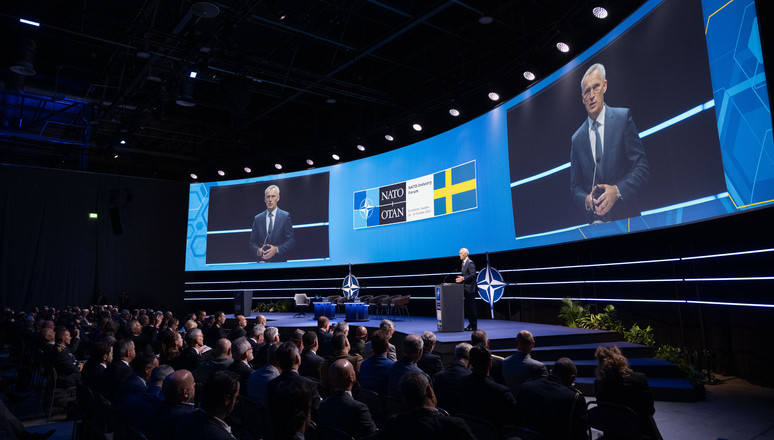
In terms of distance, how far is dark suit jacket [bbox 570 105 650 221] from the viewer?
6.25 meters

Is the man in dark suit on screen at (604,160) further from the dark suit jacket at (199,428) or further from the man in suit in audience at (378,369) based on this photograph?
the dark suit jacket at (199,428)

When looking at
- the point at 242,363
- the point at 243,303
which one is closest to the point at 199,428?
the point at 242,363

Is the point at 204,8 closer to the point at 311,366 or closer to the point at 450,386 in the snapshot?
the point at 311,366

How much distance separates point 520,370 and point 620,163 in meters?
3.99

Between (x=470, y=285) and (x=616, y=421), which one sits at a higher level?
(x=470, y=285)

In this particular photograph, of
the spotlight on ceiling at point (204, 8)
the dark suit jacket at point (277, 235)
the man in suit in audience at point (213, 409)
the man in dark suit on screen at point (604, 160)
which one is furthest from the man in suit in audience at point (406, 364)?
the dark suit jacket at point (277, 235)

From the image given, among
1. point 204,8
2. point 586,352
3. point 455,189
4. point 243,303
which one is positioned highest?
point 204,8

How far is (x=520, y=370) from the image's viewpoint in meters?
3.81

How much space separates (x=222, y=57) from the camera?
985cm

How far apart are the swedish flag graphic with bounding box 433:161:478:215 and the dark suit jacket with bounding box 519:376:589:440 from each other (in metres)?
7.43

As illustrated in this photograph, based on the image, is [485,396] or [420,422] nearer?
[420,422]

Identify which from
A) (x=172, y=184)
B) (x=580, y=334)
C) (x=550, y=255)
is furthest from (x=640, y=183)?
(x=172, y=184)

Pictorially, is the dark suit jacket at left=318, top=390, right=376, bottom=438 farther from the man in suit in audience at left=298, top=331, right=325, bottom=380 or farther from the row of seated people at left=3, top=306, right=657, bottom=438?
the man in suit in audience at left=298, top=331, right=325, bottom=380

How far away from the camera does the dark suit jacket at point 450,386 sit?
3.39 meters
